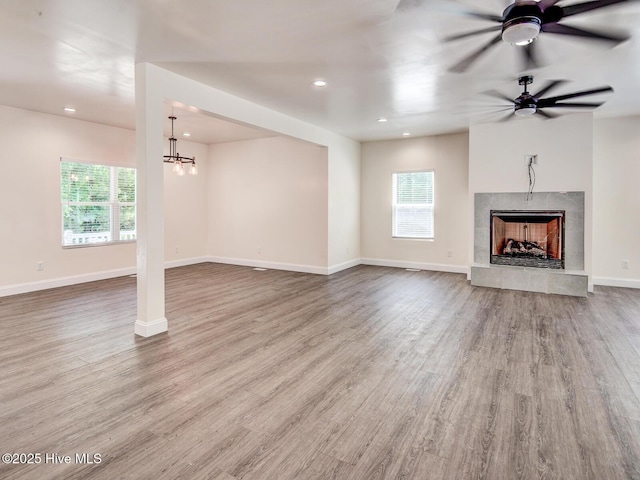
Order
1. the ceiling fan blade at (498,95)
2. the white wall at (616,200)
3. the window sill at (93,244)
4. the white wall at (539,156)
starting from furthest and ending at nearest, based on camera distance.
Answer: the window sill at (93,244) → the white wall at (616,200) → the white wall at (539,156) → the ceiling fan blade at (498,95)

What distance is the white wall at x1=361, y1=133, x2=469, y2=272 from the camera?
24.1 ft

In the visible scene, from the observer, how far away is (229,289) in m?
6.07

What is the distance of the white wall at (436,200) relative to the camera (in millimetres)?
7359

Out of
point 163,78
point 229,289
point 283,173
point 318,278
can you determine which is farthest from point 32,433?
point 283,173

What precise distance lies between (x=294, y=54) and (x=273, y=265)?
5.12 metres

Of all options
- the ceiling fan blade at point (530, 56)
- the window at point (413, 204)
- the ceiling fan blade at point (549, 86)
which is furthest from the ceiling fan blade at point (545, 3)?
the window at point (413, 204)

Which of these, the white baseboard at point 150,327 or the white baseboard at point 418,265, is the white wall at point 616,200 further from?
the white baseboard at point 150,327

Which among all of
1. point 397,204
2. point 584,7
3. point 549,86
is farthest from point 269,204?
point 584,7

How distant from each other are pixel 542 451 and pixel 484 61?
3.35m

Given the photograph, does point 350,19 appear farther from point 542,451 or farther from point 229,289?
point 229,289

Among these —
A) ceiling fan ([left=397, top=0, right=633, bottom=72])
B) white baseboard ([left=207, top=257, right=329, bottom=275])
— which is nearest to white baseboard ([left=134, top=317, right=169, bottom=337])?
ceiling fan ([left=397, top=0, right=633, bottom=72])

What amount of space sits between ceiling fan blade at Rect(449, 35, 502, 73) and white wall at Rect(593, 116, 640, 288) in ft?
13.5

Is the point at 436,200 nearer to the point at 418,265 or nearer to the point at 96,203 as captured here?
the point at 418,265

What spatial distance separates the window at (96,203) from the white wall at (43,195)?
0.14m
